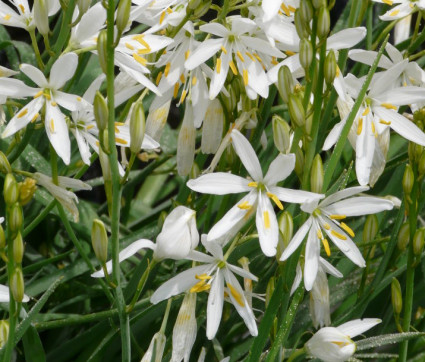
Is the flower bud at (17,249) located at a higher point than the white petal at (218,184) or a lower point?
lower

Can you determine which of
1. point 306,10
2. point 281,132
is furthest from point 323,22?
point 281,132

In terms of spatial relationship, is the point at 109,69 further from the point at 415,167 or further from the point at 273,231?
the point at 415,167

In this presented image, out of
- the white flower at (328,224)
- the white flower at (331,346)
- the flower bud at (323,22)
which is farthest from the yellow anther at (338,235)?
the flower bud at (323,22)

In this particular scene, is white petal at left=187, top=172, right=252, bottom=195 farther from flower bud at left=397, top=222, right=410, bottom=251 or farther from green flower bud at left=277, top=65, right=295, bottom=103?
flower bud at left=397, top=222, right=410, bottom=251

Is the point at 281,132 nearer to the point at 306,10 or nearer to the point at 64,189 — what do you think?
the point at 306,10

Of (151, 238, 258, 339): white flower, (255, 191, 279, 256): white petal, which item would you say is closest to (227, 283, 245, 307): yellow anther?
(151, 238, 258, 339): white flower

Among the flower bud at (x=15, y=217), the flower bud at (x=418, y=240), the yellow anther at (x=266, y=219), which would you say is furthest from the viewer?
the flower bud at (x=418, y=240)

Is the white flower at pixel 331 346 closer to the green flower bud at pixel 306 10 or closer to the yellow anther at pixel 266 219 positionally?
the yellow anther at pixel 266 219
